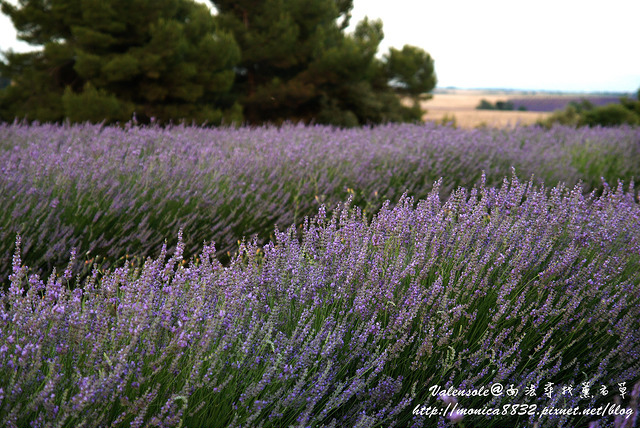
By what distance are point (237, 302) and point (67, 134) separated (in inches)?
185

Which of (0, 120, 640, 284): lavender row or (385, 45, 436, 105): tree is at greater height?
(385, 45, 436, 105): tree

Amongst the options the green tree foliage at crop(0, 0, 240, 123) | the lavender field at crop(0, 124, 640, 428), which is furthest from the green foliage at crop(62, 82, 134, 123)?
the lavender field at crop(0, 124, 640, 428)

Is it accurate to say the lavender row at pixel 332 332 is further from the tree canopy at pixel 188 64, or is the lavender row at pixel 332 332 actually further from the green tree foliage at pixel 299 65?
the green tree foliage at pixel 299 65

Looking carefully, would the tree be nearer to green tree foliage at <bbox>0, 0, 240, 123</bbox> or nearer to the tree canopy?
the tree canopy

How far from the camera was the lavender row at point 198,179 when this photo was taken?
360cm

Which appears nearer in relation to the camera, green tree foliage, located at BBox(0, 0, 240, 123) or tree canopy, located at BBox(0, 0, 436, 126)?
green tree foliage, located at BBox(0, 0, 240, 123)

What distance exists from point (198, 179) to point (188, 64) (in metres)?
7.35

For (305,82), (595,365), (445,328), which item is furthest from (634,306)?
(305,82)

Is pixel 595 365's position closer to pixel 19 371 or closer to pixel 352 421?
pixel 352 421

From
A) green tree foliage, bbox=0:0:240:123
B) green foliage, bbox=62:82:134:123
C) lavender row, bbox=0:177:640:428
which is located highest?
green tree foliage, bbox=0:0:240:123

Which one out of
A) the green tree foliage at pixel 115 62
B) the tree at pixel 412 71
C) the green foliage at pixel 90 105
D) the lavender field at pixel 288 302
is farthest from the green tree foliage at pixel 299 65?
the lavender field at pixel 288 302

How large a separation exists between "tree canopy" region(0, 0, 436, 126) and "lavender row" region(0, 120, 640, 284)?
4570 mm

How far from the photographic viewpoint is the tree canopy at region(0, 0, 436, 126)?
10.5 metres

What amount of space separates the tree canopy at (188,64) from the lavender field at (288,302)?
5.94 meters
